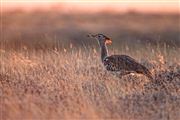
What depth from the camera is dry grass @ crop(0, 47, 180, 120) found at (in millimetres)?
11695

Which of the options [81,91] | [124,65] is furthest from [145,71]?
[81,91]

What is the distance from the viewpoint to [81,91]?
12.7 metres

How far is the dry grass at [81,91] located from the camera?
11.7m

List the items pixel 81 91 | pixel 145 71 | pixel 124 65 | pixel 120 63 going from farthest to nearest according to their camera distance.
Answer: pixel 120 63
pixel 124 65
pixel 145 71
pixel 81 91

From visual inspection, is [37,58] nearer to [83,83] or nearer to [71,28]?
[83,83]

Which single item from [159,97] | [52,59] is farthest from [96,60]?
[159,97]

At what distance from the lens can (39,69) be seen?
1482cm

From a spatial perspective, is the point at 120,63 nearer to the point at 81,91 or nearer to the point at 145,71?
the point at 145,71

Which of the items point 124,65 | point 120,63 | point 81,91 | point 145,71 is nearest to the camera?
point 81,91

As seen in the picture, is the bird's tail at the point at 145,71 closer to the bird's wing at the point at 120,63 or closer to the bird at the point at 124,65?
the bird at the point at 124,65

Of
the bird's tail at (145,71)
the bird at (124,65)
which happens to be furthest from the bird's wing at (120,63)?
the bird's tail at (145,71)

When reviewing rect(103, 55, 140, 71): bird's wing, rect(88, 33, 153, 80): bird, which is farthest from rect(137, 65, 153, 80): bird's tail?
rect(103, 55, 140, 71): bird's wing

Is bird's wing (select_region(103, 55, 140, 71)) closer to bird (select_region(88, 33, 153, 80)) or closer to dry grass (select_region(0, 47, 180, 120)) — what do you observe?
bird (select_region(88, 33, 153, 80))

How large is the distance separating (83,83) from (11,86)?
1.11m
